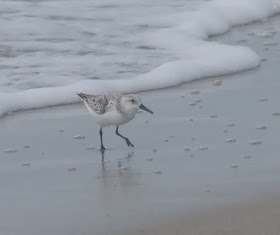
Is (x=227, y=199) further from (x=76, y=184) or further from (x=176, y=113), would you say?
(x=176, y=113)

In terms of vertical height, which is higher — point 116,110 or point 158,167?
point 116,110

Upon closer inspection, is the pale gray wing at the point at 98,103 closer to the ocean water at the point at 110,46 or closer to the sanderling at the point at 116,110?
the sanderling at the point at 116,110

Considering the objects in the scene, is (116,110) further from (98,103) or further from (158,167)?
(158,167)

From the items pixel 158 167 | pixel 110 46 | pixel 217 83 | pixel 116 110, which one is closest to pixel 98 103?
pixel 116 110

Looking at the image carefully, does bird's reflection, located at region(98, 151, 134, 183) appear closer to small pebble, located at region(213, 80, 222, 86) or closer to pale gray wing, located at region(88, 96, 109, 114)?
pale gray wing, located at region(88, 96, 109, 114)

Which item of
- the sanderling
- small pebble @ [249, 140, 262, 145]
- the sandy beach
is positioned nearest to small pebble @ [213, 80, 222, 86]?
the sandy beach

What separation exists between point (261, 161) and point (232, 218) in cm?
107

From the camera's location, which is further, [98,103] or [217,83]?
[217,83]

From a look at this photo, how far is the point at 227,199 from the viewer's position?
510 cm

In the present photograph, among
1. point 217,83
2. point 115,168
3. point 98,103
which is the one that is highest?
point 98,103

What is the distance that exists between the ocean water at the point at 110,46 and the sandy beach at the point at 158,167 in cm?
30

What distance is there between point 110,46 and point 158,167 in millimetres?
3839

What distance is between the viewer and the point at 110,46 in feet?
31.1

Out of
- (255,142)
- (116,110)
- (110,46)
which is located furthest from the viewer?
(110,46)
